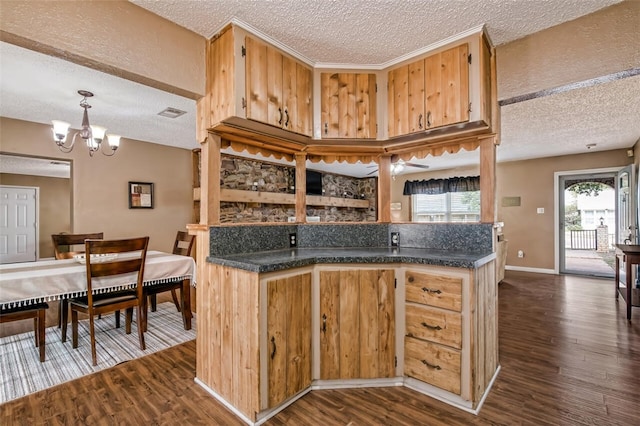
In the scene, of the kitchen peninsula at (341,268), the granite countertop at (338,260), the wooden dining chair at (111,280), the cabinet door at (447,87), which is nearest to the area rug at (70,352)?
the wooden dining chair at (111,280)

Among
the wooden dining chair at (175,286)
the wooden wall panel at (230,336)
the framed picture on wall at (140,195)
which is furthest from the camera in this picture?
the framed picture on wall at (140,195)

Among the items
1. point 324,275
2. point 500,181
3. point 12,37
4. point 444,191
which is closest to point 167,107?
point 12,37

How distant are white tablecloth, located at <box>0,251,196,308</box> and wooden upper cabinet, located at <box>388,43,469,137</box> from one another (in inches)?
101

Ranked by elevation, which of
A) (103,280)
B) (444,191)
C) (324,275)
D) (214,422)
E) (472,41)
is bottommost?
(214,422)

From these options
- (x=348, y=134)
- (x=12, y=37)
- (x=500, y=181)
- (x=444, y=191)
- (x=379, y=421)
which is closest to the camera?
(x=12, y=37)

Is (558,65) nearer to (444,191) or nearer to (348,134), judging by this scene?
(348,134)

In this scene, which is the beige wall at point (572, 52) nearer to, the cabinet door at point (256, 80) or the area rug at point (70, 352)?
the cabinet door at point (256, 80)

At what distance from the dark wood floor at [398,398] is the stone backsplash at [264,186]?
3.16m

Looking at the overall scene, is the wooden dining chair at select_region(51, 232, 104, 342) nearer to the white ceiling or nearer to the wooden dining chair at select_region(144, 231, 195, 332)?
the wooden dining chair at select_region(144, 231, 195, 332)

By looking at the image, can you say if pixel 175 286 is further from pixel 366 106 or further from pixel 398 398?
pixel 366 106

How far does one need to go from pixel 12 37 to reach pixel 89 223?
361cm

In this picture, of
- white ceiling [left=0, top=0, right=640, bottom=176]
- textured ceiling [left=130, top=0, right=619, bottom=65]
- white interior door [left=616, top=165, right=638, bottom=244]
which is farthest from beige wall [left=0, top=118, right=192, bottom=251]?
white interior door [left=616, top=165, right=638, bottom=244]

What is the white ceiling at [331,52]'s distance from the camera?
1738 mm

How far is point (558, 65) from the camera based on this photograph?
6.35 ft
